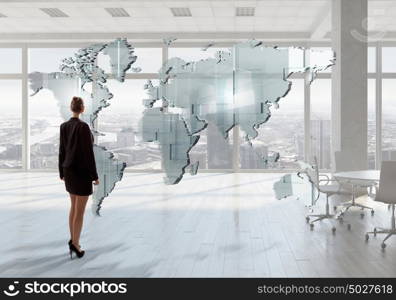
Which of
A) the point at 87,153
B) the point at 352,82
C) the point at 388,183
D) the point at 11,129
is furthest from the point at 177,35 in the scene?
the point at 87,153

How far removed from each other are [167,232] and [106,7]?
242 inches

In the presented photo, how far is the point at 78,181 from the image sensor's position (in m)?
4.86

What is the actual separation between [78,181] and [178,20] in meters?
7.87

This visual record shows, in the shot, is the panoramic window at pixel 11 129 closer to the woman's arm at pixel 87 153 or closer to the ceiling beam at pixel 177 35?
the ceiling beam at pixel 177 35

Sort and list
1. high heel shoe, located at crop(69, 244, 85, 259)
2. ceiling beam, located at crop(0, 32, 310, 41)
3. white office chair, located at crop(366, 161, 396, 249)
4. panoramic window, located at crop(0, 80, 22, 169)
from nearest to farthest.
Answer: high heel shoe, located at crop(69, 244, 85, 259) → white office chair, located at crop(366, 161, 396, 249) → ceiling beam, located at crop(0, 32, 310, 41) → panoramic window, located at crop(0, 80, 22, 169)

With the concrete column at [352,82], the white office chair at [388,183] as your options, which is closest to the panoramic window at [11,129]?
the concrete column at [352,82]

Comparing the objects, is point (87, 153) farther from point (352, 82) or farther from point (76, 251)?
point (352, 82)

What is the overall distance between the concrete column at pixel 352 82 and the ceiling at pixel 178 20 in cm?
149

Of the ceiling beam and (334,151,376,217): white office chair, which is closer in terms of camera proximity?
(334,151,376,217): white office chair

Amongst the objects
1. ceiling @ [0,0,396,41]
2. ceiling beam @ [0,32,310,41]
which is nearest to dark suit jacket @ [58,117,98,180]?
ceiling @ [0,0,396,41]

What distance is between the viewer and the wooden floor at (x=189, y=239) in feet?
15.3

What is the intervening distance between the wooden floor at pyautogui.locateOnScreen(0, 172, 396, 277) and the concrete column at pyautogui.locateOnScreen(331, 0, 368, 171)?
830 mm

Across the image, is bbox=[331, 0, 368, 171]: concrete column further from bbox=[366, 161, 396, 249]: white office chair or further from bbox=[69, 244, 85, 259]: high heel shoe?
bbox=[69, 244, 85, 259]: high heel shoe

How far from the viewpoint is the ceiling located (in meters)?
10.7
